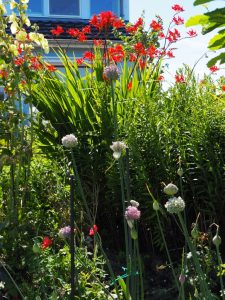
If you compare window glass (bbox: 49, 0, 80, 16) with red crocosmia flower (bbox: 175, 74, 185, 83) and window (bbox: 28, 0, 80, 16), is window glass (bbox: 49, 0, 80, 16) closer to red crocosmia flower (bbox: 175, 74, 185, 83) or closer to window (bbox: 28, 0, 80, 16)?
window (bbox: 28, 0, 80, 16)

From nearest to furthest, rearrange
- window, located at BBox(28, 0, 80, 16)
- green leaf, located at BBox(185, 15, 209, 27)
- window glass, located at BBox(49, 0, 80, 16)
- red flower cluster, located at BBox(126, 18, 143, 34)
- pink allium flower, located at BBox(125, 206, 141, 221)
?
pink allium flower, located at BBox(125, 206, 141, 221) → green leaf, located at BBox(185, 15, 209, 27) → red flower cluster, located at BBox(126, 18, 143, 34) → window, located at BBox(28, 0, 80, 16) → window glass, located at BBox(49, 0, 80, 16)

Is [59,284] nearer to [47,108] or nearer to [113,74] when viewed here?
[113,74]

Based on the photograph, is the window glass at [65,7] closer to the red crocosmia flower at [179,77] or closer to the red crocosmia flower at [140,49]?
the red crocosmia flower at [140,49]

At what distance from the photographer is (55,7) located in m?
12.3

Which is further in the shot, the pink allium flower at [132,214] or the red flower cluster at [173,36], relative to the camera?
the red flower cluster at [173,36]

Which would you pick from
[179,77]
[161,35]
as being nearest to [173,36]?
[161,35]

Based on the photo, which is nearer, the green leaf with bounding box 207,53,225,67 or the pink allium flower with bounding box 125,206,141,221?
the pink allium flower with bounding box 125,206,141,221

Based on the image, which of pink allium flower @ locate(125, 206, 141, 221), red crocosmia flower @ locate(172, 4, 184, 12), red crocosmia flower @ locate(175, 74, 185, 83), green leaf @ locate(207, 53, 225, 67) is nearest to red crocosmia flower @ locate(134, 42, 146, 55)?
red crocosmia flower @ locate(175, 74, 185, 83)

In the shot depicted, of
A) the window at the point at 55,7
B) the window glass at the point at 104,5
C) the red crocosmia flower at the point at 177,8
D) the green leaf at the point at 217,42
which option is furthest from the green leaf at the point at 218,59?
the window glass at the point at 104,5

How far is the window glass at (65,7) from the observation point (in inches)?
486

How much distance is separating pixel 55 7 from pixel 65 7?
0.19 metres

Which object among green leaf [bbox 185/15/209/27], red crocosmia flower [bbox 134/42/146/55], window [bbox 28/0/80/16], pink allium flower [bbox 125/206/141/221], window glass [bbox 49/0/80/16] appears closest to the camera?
pink allium flower [bbox 125/206/141/221]

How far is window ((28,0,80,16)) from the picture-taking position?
1215 cm

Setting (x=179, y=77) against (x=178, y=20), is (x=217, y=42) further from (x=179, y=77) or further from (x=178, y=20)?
(x=178, y=20)
